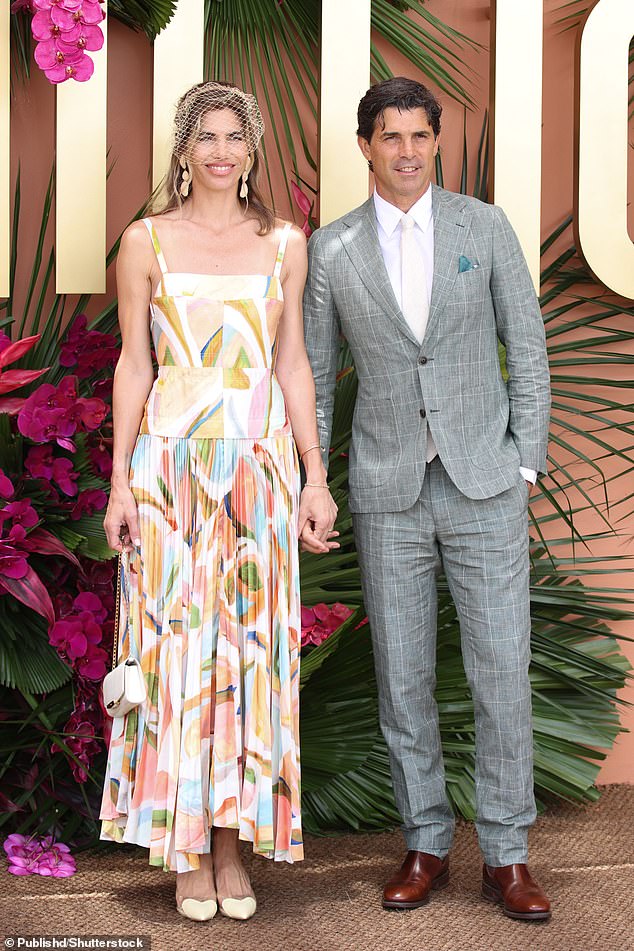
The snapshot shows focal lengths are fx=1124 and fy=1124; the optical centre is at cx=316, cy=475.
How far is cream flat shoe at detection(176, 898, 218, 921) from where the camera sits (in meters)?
2.46

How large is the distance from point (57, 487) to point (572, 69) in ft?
6.57

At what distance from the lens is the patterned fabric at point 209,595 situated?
2414 millimetres

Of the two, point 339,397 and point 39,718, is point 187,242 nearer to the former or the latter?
point 339,397

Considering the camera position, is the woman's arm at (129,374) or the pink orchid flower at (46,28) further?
the pink orchid flower at (46,28)

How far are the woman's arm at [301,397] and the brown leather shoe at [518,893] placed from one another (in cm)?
83

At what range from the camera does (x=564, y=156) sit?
11.2 ft

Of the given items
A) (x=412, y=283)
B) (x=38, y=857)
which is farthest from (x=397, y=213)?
(x=38, y=857)

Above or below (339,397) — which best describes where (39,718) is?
below

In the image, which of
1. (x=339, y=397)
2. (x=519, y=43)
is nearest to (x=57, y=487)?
(x=339, y=397)

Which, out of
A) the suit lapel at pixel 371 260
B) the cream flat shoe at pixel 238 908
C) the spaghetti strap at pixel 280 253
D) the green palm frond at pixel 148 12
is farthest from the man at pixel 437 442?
the green palm frond at pixel 148 12

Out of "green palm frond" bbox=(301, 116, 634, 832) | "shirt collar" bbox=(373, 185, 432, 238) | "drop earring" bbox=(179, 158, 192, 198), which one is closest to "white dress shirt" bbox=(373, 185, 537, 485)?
"shirt collar" bbox=(373, 185, 432, 238)

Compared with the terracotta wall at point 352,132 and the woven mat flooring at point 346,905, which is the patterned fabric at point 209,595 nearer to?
the woven mat flooring at point 346,905

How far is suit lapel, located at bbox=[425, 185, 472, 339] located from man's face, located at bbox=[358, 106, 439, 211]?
0.07 m

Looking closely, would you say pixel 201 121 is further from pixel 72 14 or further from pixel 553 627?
pixel 553 627
